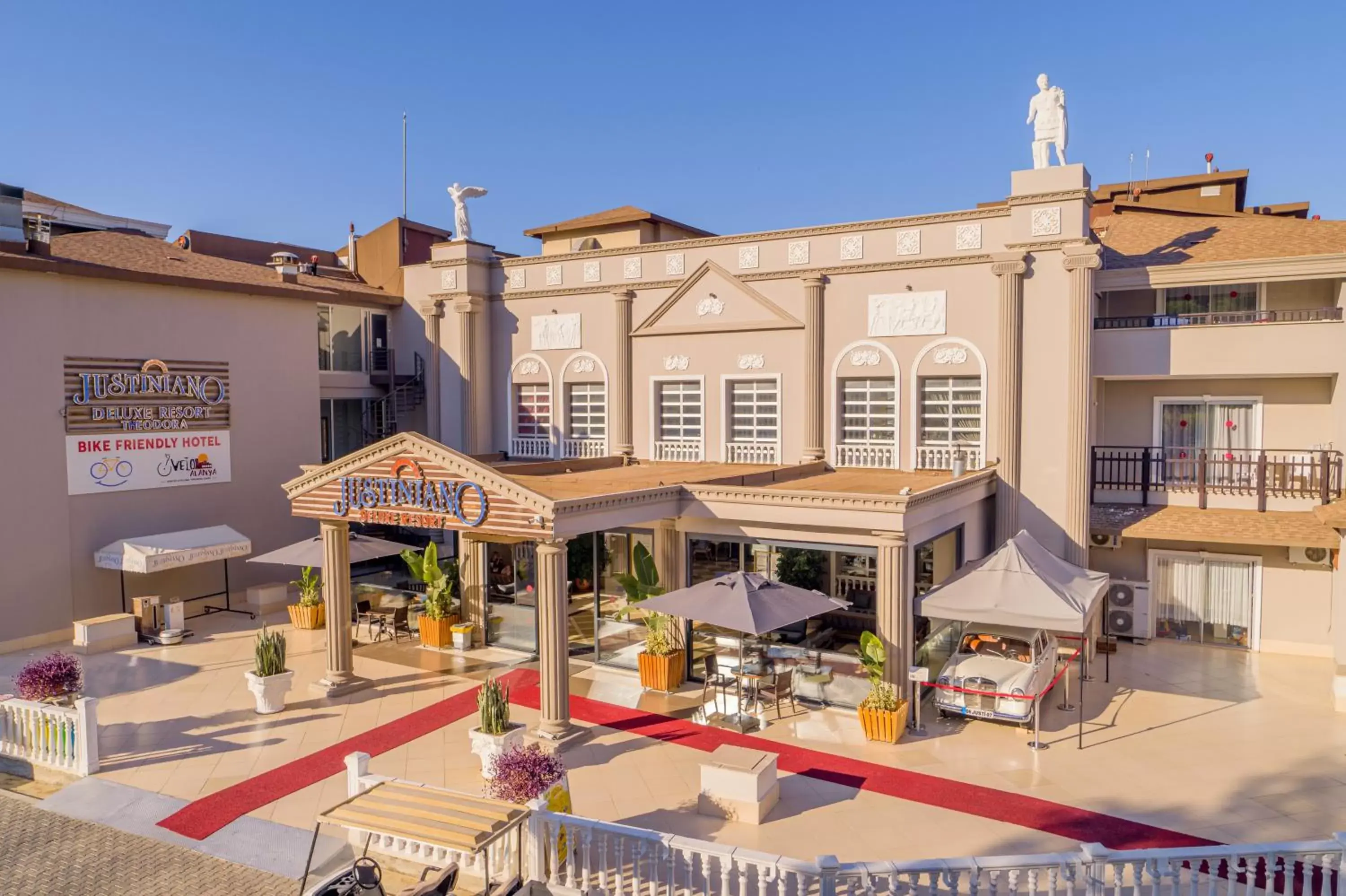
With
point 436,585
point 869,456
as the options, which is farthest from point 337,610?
point 869,456

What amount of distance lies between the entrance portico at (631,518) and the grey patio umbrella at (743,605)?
44.8 inches

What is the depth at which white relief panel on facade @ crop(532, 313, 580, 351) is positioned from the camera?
24.1 m

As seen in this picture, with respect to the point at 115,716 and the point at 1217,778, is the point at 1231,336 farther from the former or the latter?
the point at 115,716

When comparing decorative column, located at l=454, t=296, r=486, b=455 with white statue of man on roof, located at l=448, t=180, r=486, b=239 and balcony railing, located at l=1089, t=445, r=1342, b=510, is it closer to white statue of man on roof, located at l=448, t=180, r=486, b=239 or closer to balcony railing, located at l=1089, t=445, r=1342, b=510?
white statue of man on roof, located at l=448, t=180, r=486, b=239

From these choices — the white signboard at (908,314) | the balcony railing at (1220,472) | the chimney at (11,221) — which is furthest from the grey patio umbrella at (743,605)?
the chimney at (11,221)

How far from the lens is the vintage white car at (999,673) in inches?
557

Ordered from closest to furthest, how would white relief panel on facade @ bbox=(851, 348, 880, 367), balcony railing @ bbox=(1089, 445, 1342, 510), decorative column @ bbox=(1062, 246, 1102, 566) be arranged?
decorative column @ bbox=(1062, 246, 1102, 566) < balcony railing @ bbox=(1089, 445, 1342, 510) < white relief panel on facade @ bbox=(851, 348, 880, 367)

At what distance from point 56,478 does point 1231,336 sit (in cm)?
2444

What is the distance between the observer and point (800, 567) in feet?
56.6

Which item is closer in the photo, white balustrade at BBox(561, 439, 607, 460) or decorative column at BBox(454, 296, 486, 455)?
white balustrade at BBox(561, 439, 607, 460)

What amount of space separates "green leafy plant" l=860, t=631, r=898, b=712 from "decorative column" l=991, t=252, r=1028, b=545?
214 inches

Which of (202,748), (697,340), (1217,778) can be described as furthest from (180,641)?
(1217,778)

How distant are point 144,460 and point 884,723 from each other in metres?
17.5

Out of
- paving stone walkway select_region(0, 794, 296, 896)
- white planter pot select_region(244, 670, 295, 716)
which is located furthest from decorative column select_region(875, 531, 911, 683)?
white planter pot select_region(244, 670, 295, 716)
